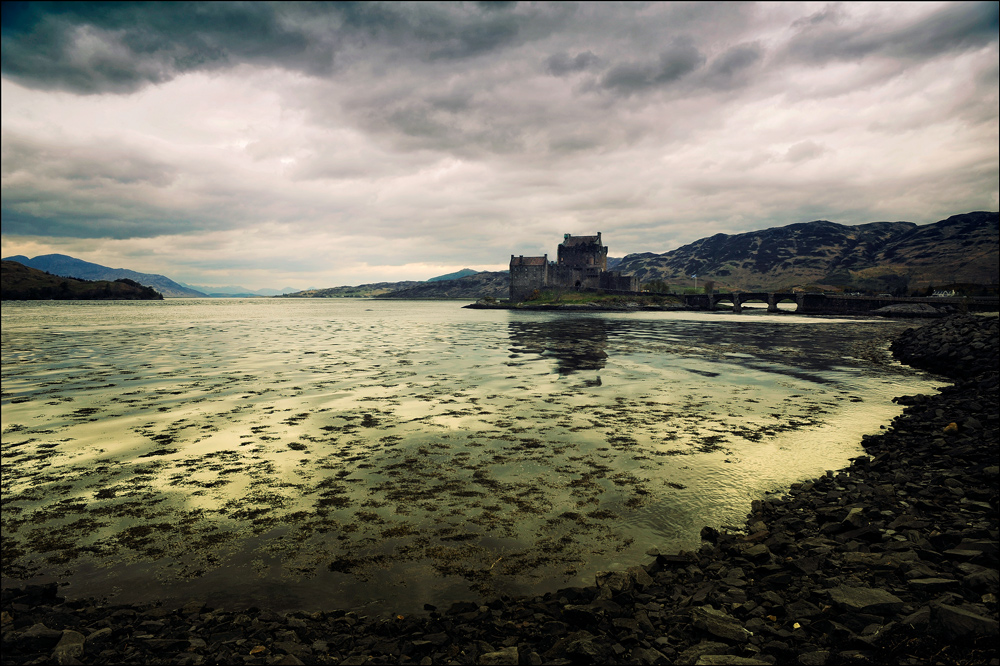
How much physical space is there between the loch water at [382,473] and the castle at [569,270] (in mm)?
152397

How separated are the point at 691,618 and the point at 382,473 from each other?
7968 millimetres

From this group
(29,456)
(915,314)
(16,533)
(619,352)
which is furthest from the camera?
(915,314)

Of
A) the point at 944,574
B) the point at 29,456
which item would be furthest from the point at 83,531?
the point at 944,574

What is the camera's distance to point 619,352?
129ft

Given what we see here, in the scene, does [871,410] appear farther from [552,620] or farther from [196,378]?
[196,378]

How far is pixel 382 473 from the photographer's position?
11.4 metres

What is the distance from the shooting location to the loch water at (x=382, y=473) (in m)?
7.23

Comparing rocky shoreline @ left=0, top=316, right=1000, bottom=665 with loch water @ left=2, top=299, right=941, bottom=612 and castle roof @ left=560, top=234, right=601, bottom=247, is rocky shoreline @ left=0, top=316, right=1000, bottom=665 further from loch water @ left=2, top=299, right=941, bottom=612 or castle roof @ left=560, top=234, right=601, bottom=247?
castle roof @ left=560, top=234, right=601, bottom=247

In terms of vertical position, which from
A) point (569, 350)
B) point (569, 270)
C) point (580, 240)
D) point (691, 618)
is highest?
point (580, 240)

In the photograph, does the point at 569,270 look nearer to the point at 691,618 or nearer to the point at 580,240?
the point at 580,240

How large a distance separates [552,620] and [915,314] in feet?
458

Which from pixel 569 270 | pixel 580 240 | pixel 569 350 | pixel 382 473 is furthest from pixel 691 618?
pixel 580 240

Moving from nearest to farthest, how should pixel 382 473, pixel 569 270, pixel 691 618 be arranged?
1. pixel 691 618
2. pixel 382 473
3. pixel 569 270

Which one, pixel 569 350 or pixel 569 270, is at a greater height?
pixel 569 270
